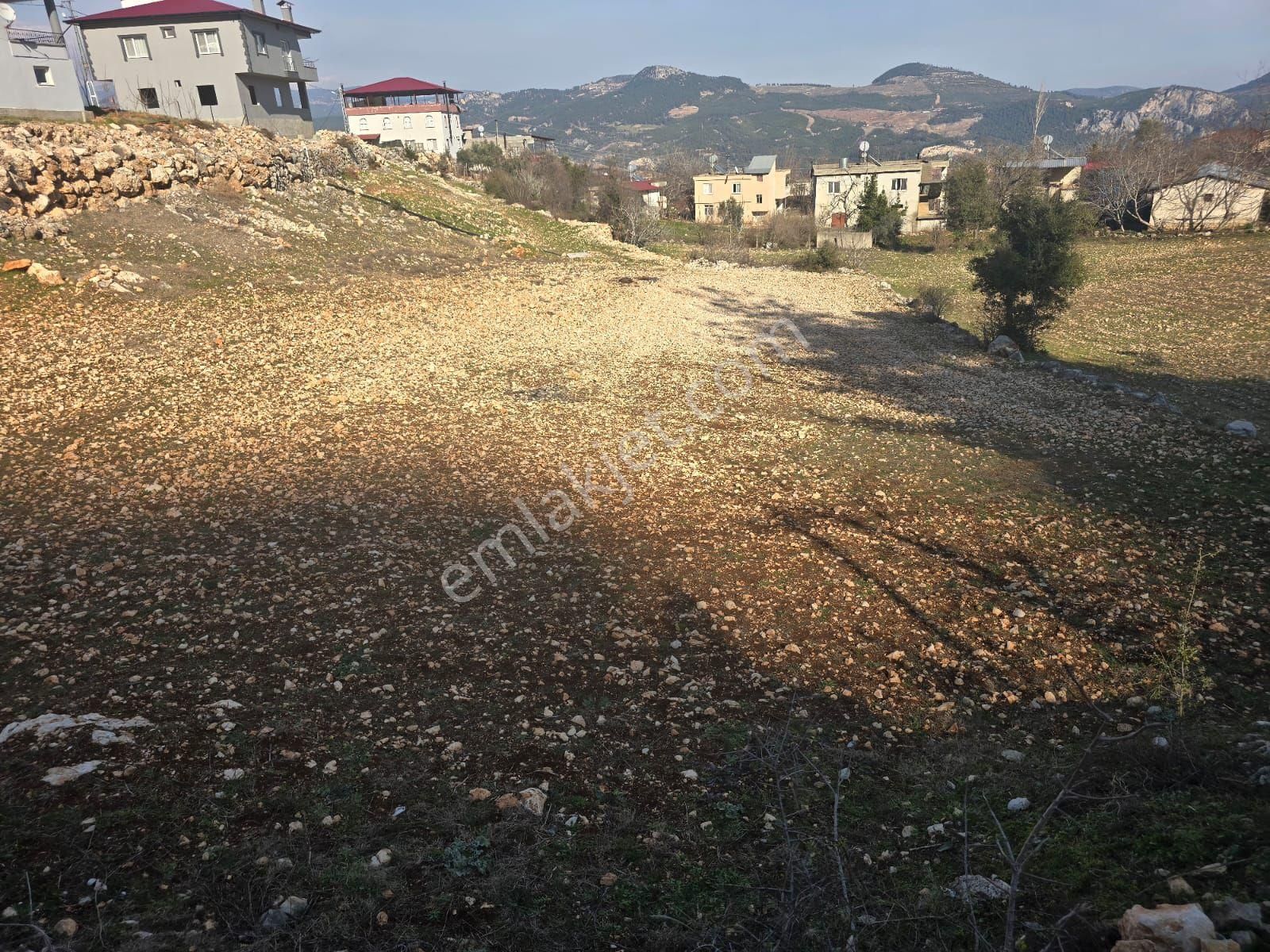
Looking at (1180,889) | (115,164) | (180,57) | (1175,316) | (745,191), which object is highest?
(180,57)

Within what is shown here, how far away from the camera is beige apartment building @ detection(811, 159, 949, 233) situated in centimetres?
6044

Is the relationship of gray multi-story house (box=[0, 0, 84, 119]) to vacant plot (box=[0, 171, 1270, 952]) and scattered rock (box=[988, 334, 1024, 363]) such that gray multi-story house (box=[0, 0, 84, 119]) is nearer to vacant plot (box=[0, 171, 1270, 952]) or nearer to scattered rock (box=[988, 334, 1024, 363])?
vacant plot (box=[0, 171, 1270, 952])

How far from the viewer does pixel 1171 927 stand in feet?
9.70

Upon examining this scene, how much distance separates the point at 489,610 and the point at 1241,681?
7.13 meters

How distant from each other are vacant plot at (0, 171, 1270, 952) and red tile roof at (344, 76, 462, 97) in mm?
63685

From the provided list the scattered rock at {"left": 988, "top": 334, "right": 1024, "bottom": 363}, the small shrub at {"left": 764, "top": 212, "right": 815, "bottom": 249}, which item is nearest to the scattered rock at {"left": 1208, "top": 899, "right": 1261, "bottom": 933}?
the scattered rock at {"left": 988, "top": 334, "right": 1024, "bottom": 363}

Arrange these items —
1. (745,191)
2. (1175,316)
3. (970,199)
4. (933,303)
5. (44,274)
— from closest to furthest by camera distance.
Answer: (44,274)
(1175,316)
(933,303)
(970,199)
(745,191)

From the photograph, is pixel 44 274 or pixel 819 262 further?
pixel 819 262

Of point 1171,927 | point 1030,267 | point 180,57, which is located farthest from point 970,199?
point 1171,927

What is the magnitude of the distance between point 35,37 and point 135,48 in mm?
11620

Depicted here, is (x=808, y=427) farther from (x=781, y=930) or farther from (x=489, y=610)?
(x=781, y=930)

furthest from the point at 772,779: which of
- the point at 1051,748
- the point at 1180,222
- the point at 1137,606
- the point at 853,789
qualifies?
the point at 1180,222

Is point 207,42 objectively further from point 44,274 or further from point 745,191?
point 745,191

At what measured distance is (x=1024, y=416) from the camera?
47.6 feet
